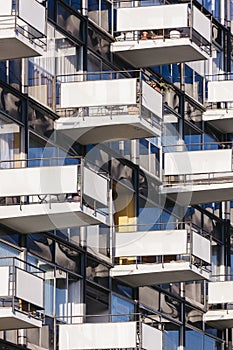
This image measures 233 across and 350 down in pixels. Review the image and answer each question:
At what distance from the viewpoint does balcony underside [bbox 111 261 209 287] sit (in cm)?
3478

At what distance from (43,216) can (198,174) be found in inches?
302

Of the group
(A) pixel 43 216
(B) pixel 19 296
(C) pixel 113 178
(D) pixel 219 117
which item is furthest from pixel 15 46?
(D) pixel 219 117

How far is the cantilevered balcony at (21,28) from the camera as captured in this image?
2977cm

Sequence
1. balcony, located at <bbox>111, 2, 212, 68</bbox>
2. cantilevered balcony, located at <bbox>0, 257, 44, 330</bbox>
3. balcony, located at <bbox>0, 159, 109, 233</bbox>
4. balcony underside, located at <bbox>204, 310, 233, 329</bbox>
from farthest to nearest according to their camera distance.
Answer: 1. balcony underside, located at <bbox>204, 310, 233, 329</bbox>
2. balcony, located at <bbox>111, 2, 212, 68</bbox>
3. balcony, located at <bbox>0, 159, 109, 233</bbox>
4. cantilevered balcony, located at <bbox>0, 257, 44, 330</bbox>

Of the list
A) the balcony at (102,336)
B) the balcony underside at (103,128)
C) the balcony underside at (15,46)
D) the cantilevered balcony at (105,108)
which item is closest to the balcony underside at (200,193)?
the balcony underside at (103,128)

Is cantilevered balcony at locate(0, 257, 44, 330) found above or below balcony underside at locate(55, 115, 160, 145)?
below

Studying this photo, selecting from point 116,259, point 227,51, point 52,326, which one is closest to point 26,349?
point 52,326

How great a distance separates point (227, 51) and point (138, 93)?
10427 millimetres

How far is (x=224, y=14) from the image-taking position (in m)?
43.2

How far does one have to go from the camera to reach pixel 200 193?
37.9 m

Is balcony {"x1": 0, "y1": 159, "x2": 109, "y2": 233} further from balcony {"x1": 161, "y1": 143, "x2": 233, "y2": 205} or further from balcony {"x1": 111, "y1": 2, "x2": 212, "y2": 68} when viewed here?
balcony {"x1": 161, "y1": 143, "x2": 233, "y2": 205}

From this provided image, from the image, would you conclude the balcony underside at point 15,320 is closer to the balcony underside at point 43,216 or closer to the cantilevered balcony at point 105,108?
the balcony underside at point 43,216

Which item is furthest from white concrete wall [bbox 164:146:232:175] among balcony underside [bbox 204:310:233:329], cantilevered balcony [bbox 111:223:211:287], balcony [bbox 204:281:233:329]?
balcony underside [bbox 204:310:233:329]

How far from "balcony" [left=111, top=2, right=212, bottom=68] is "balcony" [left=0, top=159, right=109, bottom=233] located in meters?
5.53
